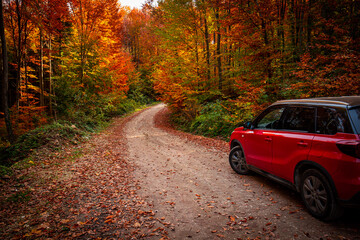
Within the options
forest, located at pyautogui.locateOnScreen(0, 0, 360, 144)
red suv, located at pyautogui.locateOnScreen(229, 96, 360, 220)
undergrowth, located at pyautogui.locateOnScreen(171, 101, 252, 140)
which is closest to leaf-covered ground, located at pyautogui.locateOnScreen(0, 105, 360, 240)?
red suv, located at pyautogui.locateOnScreen(229, 96, 360, 220)

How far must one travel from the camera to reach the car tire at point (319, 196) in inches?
118

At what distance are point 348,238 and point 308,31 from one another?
48.3ft

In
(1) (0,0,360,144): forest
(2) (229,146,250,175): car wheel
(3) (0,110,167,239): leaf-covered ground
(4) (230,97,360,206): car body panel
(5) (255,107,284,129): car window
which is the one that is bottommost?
(3) (0,110,167,239): leaf-covered ground

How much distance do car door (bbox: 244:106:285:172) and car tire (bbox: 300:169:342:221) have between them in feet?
3.19

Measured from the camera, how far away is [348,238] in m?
2.79

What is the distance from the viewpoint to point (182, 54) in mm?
14781

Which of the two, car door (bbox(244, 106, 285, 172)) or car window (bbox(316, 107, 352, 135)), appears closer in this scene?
car window (bbox(316, 107, 352, 135))

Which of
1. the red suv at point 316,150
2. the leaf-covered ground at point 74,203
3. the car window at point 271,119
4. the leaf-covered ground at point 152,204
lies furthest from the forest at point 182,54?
the leaf-covered ground at point 74,203

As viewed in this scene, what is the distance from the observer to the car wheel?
552 centimetres

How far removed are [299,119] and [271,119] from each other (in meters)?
0.83

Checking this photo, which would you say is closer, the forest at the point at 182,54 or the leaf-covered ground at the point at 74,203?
the leaf-covered ground at the point at 74,203

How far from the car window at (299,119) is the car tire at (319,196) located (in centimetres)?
81

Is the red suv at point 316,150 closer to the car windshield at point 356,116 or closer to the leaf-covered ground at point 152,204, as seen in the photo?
the car windshield at point 356,116

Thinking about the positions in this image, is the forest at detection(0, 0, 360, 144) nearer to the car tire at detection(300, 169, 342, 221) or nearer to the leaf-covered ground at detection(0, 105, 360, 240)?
the leaf-covered ground at detection(0, 105, 360, 240)
